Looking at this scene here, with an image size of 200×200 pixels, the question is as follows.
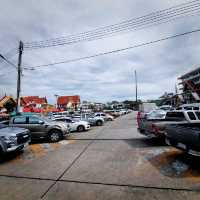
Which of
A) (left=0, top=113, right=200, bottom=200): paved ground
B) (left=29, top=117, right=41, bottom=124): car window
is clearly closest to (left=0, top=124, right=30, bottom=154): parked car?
(left=0, top=113, right=200, bottom=200): paved ground

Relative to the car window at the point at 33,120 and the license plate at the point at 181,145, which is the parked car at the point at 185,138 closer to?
the license plate at the point at 181,145

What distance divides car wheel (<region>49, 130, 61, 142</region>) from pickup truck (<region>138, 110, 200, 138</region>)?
17.5ft

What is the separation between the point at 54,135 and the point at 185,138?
323 inches

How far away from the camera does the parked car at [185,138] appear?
5325 mm

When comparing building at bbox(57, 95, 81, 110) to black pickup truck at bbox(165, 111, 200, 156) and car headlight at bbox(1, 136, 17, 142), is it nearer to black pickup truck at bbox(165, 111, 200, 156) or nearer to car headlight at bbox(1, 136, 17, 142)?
car headlight at bbox(1, 136, 17, 142)

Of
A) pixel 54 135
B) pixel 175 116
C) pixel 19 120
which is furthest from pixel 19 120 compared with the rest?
pixel 175 116

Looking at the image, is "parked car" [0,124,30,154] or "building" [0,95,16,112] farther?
"building" [0,95,16,112]

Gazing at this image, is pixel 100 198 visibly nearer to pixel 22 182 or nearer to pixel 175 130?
pixel 22 182

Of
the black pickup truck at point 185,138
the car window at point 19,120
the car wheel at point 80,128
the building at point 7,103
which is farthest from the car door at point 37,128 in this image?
the building at point 7,103

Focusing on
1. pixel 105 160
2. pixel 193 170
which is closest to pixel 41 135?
pixel 105 160

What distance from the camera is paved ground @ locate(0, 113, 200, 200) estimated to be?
4172 mm

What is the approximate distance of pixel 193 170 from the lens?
17.8 feet

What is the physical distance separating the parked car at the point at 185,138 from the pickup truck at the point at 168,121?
1719mm

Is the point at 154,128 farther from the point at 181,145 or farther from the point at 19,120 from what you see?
the point at 19,120
